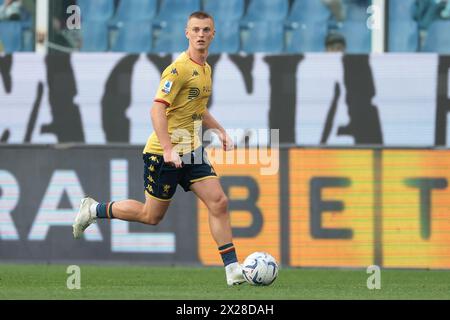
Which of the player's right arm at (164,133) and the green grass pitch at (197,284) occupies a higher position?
the player's right arm at (164,133)

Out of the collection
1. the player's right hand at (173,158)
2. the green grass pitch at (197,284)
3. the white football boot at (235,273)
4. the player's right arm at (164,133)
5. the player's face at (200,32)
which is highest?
the player's face at (200,32)

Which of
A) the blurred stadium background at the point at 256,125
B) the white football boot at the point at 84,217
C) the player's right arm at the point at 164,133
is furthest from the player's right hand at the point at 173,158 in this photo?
the blurred stadium background at the point at 256,125

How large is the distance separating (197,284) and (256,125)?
143 inches

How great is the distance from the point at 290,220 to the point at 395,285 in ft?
8.77

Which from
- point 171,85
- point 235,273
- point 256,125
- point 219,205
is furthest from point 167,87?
point 256,125

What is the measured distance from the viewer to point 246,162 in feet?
41.3

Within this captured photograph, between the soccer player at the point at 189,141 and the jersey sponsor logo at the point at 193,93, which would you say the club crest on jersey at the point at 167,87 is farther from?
the jersey sponsor logo at the point at 193,93

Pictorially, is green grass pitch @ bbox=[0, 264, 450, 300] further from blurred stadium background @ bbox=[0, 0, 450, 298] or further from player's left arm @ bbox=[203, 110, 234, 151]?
player's left arm @ bbox=[203, 110, 234, 151]

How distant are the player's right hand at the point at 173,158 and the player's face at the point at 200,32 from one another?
837 millimetres

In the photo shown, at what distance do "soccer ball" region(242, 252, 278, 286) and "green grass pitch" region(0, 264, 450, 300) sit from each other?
80 millimetres

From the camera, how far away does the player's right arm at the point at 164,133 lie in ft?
29.1

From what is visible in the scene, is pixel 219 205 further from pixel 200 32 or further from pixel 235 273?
pixel 200 32
